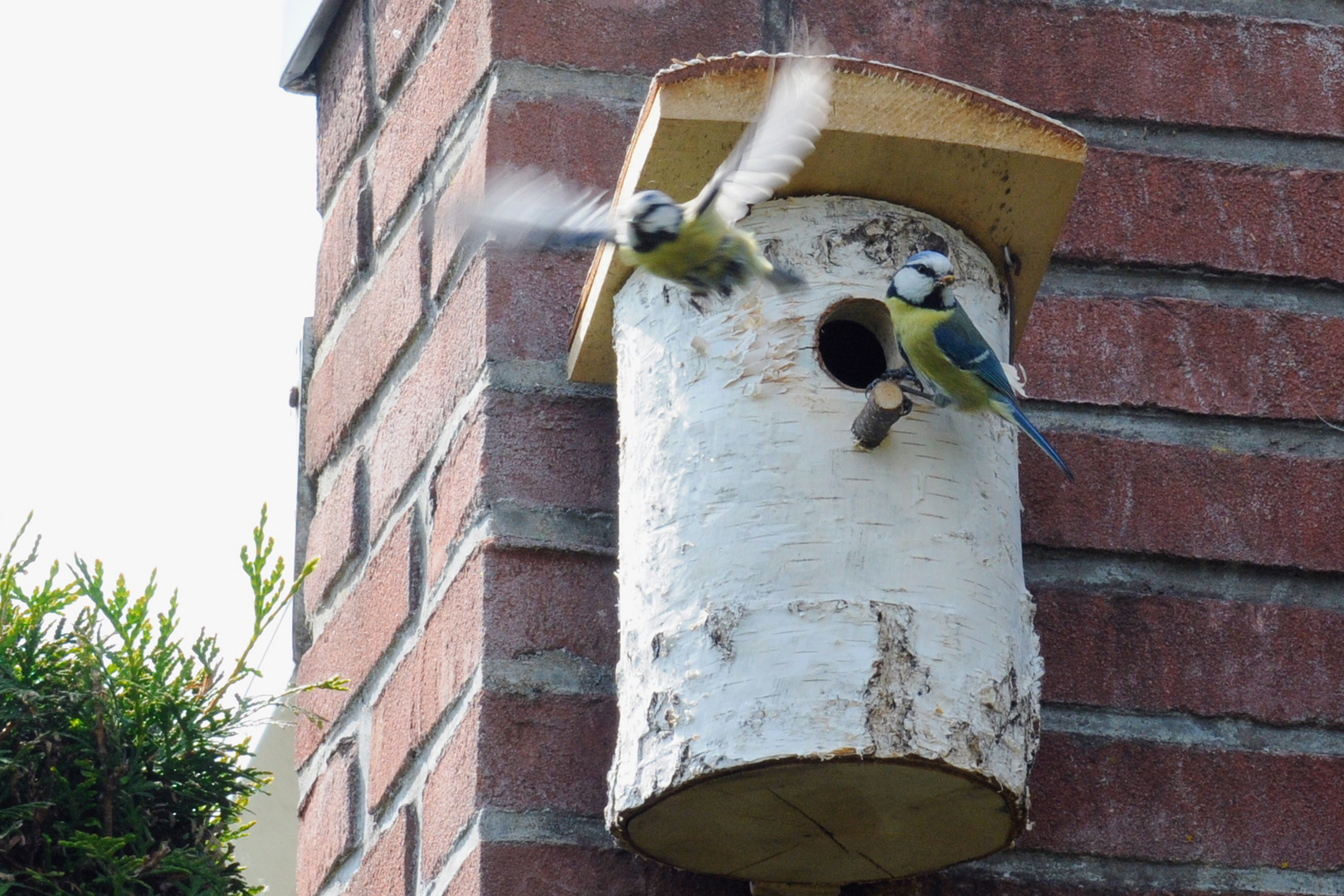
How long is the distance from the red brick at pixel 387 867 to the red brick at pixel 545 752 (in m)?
0.20

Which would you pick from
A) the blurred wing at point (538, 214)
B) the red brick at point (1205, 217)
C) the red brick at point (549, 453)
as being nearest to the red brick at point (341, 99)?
the blurred wing at point (538, 214)

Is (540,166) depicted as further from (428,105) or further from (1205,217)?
(1205,217)

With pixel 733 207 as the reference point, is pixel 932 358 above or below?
below

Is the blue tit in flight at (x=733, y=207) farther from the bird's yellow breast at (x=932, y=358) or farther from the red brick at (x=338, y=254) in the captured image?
the red brick at (x=338, y=254)

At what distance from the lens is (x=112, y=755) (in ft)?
6.42

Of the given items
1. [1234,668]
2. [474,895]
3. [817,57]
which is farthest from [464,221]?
[1234,668]

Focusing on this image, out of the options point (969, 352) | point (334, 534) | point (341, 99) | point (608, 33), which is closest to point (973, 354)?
point (969, 352)

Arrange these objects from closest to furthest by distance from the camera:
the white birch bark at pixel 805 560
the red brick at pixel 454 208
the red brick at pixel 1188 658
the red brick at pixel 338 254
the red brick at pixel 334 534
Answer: the white birch bark at pixel 805 560
the red brick at pixel 1188 658
the red brick at pixel 454 208
the red brick at pixel 334 534
the red brick at pixel 338 254

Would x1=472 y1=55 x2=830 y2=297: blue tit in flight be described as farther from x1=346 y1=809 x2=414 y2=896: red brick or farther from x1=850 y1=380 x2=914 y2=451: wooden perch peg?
x1=346 y1=809 x2=414 y2=896: red brick

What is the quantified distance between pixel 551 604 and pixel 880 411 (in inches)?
16.8

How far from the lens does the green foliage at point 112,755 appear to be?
75.0 inches

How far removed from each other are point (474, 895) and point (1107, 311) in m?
0.89

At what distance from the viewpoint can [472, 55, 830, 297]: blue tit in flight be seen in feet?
5.73

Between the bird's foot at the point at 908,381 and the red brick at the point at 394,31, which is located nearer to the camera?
the bird's foot at the point at 908,381
